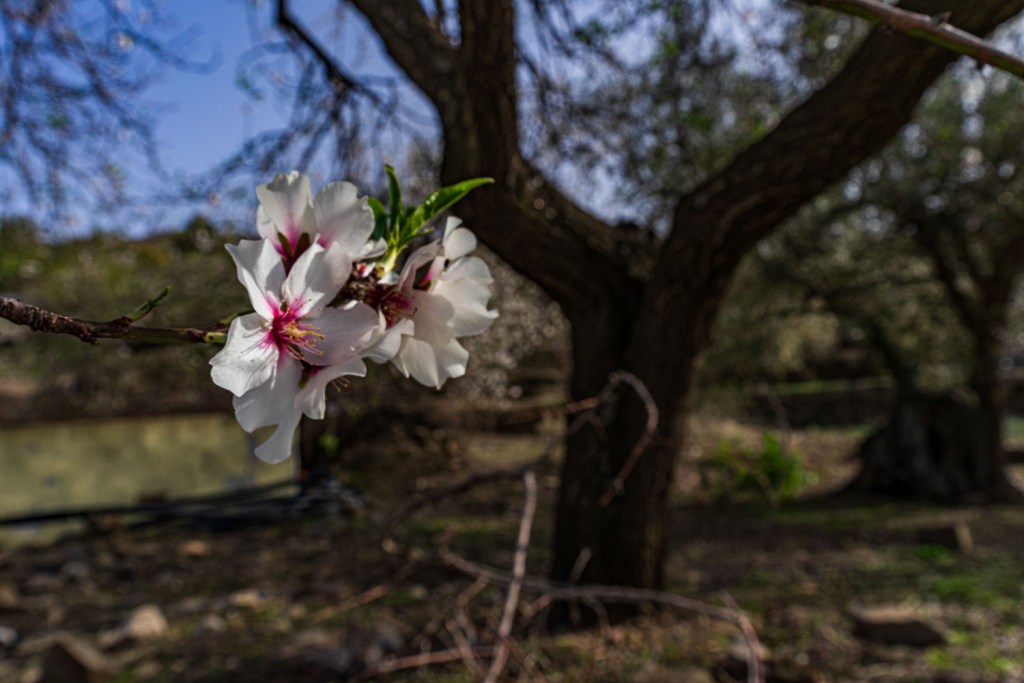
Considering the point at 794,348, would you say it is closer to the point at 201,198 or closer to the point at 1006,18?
the point at 201,198

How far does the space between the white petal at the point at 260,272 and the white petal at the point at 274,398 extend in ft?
0.13

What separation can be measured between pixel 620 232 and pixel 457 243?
242 cm

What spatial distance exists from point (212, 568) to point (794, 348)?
5.66 m

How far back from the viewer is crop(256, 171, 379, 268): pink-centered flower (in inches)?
22.9

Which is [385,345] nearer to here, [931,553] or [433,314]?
[433,314]


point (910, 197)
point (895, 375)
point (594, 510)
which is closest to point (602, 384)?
point (594, 510)

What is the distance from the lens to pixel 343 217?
1.92ft

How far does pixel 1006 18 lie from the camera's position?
5.93 ft

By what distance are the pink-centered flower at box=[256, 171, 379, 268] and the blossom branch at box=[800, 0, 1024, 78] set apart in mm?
573

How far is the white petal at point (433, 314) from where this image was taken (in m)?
0.65

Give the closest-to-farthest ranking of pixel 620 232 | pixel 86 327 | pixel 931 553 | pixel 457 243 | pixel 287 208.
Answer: pixel 86 327, pixel 287 208, pixel 457 243, pixel 620 232, pixel 931 553

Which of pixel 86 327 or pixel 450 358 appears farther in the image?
pixel 450 358

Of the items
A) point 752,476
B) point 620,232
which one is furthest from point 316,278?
point 752,476

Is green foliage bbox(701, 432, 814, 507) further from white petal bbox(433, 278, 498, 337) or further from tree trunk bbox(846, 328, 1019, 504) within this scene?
white petal bbox(433, 278, 498, 337)
